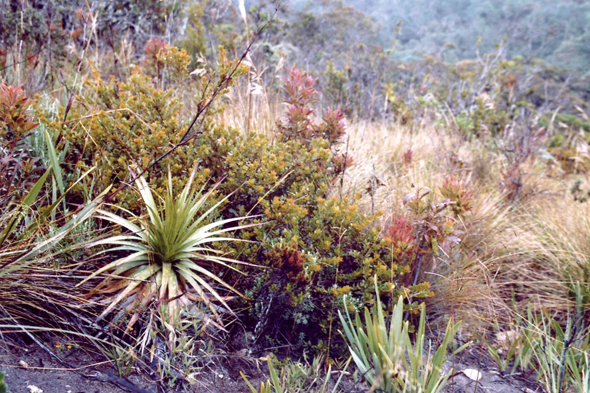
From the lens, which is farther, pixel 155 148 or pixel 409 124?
pixel 409 124

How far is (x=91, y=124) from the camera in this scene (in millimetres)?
2586

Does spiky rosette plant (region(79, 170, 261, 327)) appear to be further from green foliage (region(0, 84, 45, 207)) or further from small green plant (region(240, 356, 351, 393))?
green foliage (region(0, 84, 45, 207))

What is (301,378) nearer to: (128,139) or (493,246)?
(128,139)

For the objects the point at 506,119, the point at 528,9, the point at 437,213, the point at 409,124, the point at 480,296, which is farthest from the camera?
the point at 528,9

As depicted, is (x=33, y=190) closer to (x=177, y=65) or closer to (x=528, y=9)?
(x=177, y=65)

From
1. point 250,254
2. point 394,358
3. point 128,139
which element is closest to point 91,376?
point 250,254

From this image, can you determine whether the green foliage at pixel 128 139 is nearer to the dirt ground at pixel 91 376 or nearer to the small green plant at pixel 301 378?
the dirt ground at pixel 91 376

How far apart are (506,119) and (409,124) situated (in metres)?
1.79

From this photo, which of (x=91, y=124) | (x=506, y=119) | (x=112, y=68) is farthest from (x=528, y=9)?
(x=91, y=124)

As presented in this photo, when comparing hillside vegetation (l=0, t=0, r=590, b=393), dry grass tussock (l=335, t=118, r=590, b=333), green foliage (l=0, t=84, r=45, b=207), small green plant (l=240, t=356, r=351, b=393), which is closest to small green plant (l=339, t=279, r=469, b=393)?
hillside vegetation (l=0, t=0, r=590, b=393)

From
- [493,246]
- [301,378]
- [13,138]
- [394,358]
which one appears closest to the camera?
[394,358]

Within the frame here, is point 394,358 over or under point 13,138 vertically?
under

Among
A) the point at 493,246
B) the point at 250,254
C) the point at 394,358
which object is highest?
the point at 250,254

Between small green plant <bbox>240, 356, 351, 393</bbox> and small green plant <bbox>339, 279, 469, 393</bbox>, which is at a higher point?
small green plant <bbox>339, 279, 469, 393</bbox>
